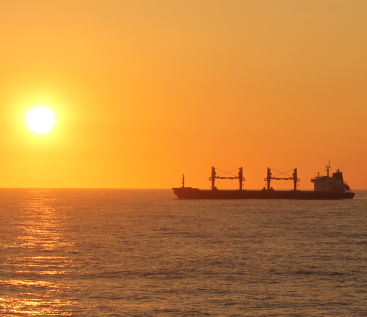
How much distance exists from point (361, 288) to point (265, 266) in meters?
9.68

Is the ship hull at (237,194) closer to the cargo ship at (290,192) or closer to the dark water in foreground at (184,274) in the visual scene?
the cargo ship at (290,192)

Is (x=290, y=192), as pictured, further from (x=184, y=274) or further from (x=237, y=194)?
(x=184, y=274)

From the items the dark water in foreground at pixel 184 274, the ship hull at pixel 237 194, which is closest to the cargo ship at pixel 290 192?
the ship hull at pixel 237 194

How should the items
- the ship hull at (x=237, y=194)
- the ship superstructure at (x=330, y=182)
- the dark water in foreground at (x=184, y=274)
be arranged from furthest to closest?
the ship hull at (x=237, y=194), the ship superstructure at (x=330, y=182), the dark water in foreground at (x=184, y=274)

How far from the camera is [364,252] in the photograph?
5431 cm

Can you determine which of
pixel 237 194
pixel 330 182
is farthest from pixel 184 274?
pixel 237 194

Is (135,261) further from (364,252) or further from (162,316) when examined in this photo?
(364,252)

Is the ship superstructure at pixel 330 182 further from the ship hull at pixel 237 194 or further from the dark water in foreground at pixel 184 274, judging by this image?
the dark water in foreground at pixel 184 274

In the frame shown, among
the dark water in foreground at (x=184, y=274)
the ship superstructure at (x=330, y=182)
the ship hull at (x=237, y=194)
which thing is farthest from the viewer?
the ship hull at (x=237, y=194)

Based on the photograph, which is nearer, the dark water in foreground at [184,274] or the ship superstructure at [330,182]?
the dark water in foreground at [184,274]

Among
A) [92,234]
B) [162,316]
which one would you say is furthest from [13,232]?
[162,316]

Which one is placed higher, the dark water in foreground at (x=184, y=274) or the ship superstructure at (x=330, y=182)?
the ship superstructure at (x=330, y=182)

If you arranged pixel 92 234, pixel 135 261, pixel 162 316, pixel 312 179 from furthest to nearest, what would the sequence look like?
pixel 312 179
pixel 92 234
pixel 135 261
pixel 162 316

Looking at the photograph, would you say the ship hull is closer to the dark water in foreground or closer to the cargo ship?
the cargo ship
